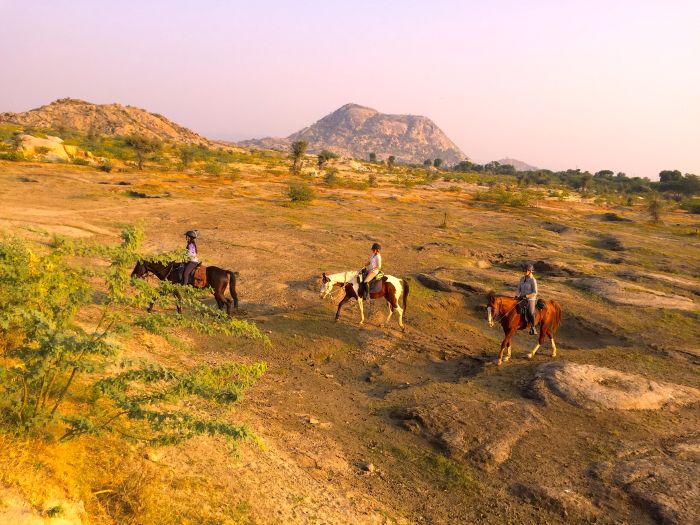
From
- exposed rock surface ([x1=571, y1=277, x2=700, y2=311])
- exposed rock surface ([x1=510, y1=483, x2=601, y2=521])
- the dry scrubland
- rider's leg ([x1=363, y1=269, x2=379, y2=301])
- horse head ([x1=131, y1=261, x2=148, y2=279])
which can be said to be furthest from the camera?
exposed rock surface ([x1=571, y1=277, x2=700, y2=311])

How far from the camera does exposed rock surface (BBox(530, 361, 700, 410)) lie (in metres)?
9.38

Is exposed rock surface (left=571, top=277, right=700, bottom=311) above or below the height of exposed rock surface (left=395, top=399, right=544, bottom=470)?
above

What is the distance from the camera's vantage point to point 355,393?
1006 centimetres

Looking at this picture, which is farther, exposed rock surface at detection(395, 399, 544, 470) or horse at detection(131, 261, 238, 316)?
horse at detection(131, 261, 238, 316)

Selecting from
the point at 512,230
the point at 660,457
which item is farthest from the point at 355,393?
the point at 512,230

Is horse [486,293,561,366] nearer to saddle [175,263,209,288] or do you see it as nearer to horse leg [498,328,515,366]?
horse leg [498,328,515,366]

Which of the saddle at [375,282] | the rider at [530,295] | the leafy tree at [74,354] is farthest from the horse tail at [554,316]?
the leafy tree at [74,354]

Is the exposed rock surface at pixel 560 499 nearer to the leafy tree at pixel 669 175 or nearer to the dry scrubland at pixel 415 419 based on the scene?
the dry scrubland at pixel 415 419

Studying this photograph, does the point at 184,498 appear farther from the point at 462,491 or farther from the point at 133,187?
the point at 133,187

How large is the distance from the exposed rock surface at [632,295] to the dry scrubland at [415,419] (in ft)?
0.37

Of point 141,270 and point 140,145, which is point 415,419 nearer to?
point 141,270

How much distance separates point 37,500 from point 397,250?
74.3 feet

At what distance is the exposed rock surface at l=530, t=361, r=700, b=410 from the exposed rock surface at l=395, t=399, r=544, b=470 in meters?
1.01

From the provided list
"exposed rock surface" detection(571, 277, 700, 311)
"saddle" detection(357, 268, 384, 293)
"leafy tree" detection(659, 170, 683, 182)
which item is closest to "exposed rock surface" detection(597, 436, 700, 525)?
"saddle" detection(357, 268, 384, 293)
